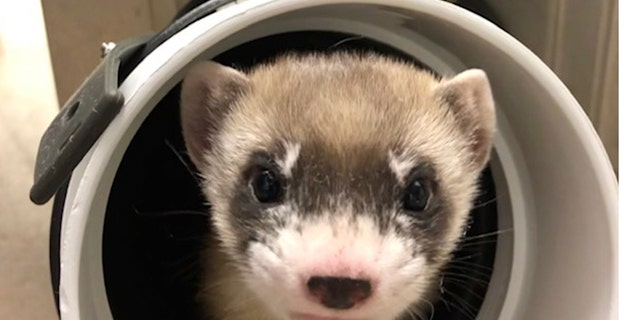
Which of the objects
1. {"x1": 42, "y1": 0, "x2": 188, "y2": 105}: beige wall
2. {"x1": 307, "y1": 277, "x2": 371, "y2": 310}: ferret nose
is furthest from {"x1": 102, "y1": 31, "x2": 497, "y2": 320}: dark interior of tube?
{"x1": 307, "y1": 277, "x2": 371, "y2": 310}: ferret nose

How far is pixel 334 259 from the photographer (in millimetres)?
859

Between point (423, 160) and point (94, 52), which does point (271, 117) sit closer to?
point (423, 160)

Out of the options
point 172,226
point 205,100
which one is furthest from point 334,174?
point 172,226

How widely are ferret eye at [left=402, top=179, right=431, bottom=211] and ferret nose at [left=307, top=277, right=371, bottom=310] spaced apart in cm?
13

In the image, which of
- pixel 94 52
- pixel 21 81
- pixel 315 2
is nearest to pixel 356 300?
pixel 315 2

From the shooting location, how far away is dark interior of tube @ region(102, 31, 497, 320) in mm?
1261

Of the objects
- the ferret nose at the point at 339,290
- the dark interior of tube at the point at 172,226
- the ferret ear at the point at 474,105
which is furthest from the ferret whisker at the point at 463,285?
the ferret nose at the point at 339,290

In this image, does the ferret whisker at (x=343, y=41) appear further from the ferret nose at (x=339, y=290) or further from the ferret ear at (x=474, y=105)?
the ferret nose at (x=339, y=290)

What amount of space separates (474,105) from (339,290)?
1.07ft

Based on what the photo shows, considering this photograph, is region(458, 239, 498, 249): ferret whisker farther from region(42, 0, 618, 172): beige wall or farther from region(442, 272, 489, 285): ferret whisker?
region(42, 0, 618, 172): beige wall

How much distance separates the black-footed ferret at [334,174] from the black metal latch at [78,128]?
0.45 feet

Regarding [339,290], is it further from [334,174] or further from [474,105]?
[474,105]

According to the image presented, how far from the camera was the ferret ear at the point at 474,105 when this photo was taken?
108 cm

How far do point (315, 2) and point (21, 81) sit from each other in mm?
1228
